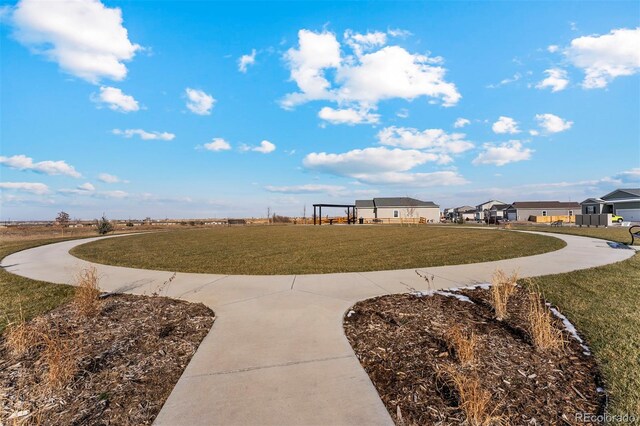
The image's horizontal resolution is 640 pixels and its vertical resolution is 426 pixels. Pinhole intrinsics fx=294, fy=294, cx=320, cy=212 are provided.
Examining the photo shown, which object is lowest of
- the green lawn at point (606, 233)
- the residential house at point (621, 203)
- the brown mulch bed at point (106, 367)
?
the brown mulch bed at point (106, 367)

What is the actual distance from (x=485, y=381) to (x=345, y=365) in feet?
4.38

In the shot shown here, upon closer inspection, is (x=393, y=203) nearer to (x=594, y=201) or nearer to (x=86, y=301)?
(x=594, y=201)

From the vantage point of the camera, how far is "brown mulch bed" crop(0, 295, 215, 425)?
245 cm

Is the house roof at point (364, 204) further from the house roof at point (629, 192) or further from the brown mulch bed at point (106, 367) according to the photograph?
the brown mulch bed at point (106, 367)

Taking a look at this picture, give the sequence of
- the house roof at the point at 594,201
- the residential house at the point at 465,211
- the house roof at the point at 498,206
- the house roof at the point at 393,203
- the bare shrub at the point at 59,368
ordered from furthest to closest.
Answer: the residential house at the point at 465,211
the house roof at the point at 498,206
the house roof at the point at 393,203
the house roof at the point at 594,201
the bare shrub at the point at 59,368

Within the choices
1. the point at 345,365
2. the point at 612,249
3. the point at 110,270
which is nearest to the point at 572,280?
the point at 345,365

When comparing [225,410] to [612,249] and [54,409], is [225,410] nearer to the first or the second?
[54,409]

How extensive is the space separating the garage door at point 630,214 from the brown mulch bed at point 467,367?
51678mm

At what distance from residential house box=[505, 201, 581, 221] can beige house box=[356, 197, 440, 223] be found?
805 inches

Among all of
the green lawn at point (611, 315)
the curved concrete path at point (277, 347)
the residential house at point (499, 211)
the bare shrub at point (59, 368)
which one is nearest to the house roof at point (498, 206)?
the residential house at point (499, 211)

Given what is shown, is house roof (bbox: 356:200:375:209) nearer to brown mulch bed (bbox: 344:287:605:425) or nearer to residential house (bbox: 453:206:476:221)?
residential house (bbox: 453:206:476:221)

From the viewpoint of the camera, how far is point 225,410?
2408 millimetres

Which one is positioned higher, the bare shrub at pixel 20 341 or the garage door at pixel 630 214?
the garage door at pixel 630 214

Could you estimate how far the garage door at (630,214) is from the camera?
38.8 metres
